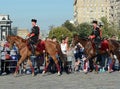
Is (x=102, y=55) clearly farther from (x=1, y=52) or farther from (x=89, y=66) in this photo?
(x=1, y=52)

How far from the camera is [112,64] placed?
91.8 feet

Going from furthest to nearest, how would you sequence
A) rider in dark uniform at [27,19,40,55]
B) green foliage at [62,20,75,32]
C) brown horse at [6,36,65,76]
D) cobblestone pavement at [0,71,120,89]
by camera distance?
1. green foliage at [62,20,75,32]
2. brown horse at [6,36,65,76]
3. rider in dark uniform at [27,19,40,55]
4. cobblestone pavement at [0,71,120,89]

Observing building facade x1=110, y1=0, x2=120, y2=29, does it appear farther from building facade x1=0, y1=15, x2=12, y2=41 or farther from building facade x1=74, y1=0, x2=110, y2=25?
building facade x1=0, y1=15, x2=12, y2=41

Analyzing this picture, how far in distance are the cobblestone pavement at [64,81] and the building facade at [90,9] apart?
158m

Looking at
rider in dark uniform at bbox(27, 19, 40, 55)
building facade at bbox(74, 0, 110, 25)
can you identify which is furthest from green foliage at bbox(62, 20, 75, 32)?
rider in dark uniform at bbox(27, 19, 40, 55)

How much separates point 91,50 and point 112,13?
452 feet

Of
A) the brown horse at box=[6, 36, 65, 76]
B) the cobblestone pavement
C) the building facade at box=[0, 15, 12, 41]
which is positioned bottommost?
the cobblestone pavement

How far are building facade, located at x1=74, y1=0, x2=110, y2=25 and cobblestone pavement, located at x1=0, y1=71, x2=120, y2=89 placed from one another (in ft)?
520

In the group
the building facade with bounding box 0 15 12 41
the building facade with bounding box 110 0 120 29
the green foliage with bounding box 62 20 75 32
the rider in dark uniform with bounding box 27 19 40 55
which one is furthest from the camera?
the green foliage with bounding box 62 20 75 32

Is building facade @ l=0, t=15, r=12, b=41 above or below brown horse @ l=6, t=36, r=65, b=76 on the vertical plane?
above

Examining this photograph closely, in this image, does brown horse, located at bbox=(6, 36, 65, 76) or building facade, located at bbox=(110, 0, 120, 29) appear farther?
building facade, located at bbox=(110, 0, 120, 29)

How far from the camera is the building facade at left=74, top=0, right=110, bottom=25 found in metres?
185

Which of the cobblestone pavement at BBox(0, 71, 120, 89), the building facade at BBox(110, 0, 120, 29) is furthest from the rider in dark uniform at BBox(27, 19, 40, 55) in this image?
the building facade at BBox(110, 0, 120, 29)

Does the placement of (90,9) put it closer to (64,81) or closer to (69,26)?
(69,26)
